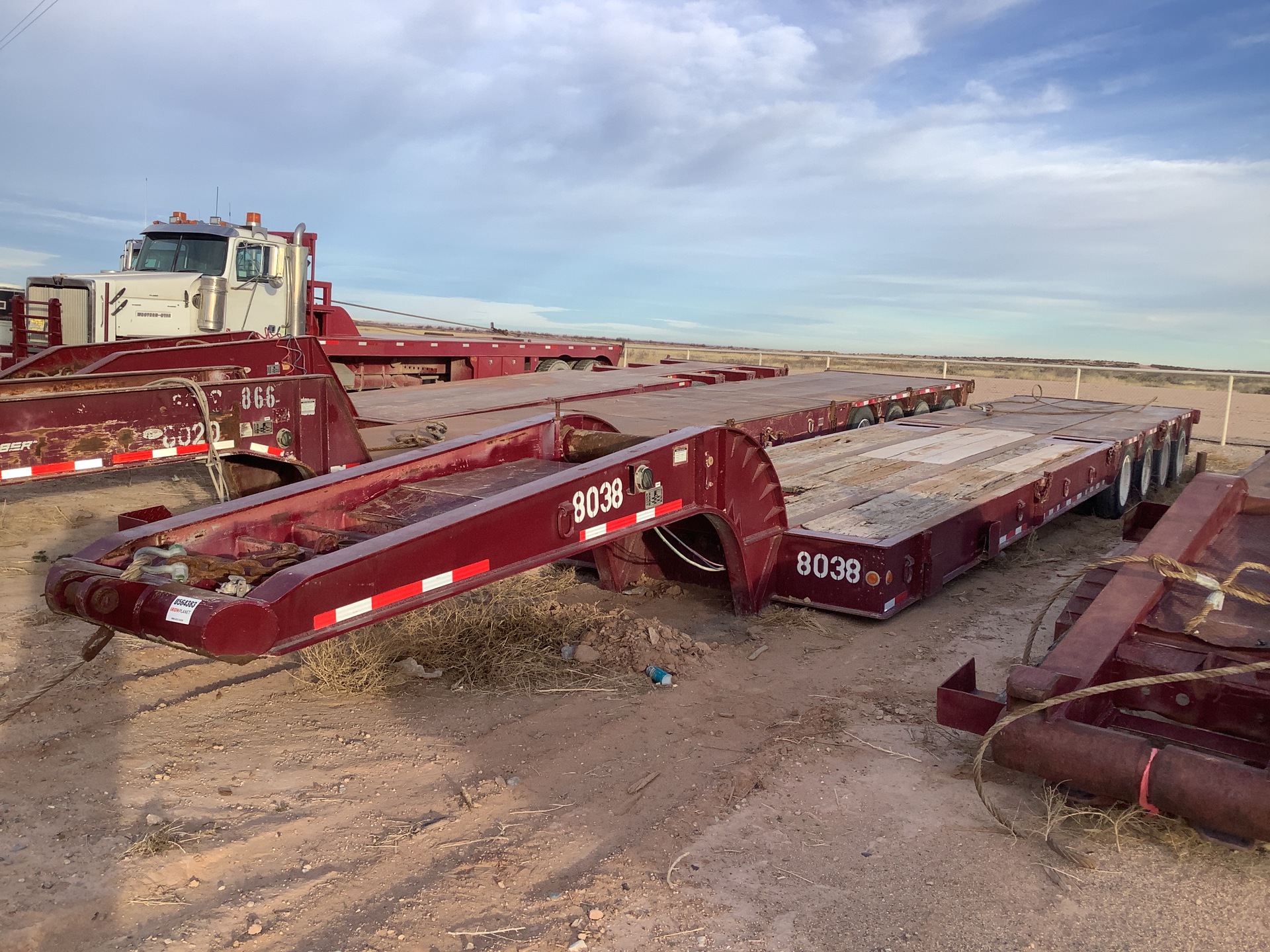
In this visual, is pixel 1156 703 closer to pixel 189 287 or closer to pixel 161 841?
pixel 161 841

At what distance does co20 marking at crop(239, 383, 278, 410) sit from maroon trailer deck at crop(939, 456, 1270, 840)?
479 cm

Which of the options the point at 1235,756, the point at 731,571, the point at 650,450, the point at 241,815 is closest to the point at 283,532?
the point at 241,815

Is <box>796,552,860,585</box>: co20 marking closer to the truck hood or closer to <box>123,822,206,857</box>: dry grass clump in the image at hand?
<box>123,822,206,857</box>: dry grass clump

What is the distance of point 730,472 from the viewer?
5.04 metres

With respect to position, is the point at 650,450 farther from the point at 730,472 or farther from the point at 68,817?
the point at 68,817

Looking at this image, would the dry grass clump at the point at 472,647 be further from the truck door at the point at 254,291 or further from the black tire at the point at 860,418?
the truck door at the point at 254,291

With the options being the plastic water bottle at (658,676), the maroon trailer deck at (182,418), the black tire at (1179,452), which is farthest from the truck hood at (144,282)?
the black tire at (1179,452)

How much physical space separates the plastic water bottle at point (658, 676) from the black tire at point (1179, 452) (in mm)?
9912

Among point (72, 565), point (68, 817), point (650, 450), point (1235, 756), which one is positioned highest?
point (650, 450)

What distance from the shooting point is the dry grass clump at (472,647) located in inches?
181

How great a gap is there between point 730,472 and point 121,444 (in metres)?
3.58

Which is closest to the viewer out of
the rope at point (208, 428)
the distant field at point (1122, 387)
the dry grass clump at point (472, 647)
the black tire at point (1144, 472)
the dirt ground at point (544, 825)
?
the dirt ground at point (544, 825)

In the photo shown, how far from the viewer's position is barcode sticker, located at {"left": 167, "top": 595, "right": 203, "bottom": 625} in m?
2.78

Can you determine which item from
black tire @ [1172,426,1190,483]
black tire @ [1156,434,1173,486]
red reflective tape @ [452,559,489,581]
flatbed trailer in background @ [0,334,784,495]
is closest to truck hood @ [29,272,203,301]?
flatbed trailer in background @ [0,334,784,495]
